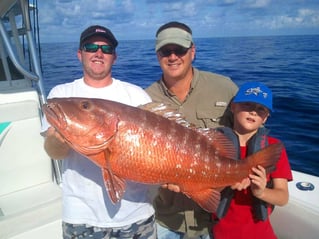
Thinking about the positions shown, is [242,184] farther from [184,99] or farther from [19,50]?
[19,50]

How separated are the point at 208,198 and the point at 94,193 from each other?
34.6 inches

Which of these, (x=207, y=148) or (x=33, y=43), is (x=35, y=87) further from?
(x=207, y=148)

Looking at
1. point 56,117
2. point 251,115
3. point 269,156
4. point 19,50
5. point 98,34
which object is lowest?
point 269,156

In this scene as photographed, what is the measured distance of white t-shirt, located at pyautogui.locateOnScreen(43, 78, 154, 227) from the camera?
2.44 m

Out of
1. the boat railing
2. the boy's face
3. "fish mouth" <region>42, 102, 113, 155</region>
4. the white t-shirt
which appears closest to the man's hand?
the boy's face

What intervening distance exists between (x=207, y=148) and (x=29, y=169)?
8.33ft

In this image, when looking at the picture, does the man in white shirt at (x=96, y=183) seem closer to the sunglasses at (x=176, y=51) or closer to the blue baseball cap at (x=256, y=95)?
the sunglasses at (x=176, y=51)

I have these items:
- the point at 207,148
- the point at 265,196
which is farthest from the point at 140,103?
the point at 265,196

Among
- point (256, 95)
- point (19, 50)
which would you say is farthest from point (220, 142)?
point (19, 50)

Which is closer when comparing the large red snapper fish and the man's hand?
the large red snapper fish

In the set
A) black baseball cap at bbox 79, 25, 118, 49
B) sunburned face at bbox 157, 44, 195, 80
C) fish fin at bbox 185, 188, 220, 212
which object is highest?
Result: black baseball cap at bbox 79, 25, 118, 49

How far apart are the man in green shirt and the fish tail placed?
761 mm

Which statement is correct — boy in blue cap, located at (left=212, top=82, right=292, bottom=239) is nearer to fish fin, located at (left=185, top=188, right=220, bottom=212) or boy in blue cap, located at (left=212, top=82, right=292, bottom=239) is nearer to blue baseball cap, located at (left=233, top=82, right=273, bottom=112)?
blue baseball cap, located at (left=233, top=82, right=273, bottom=112)

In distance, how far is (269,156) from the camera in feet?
7.46
